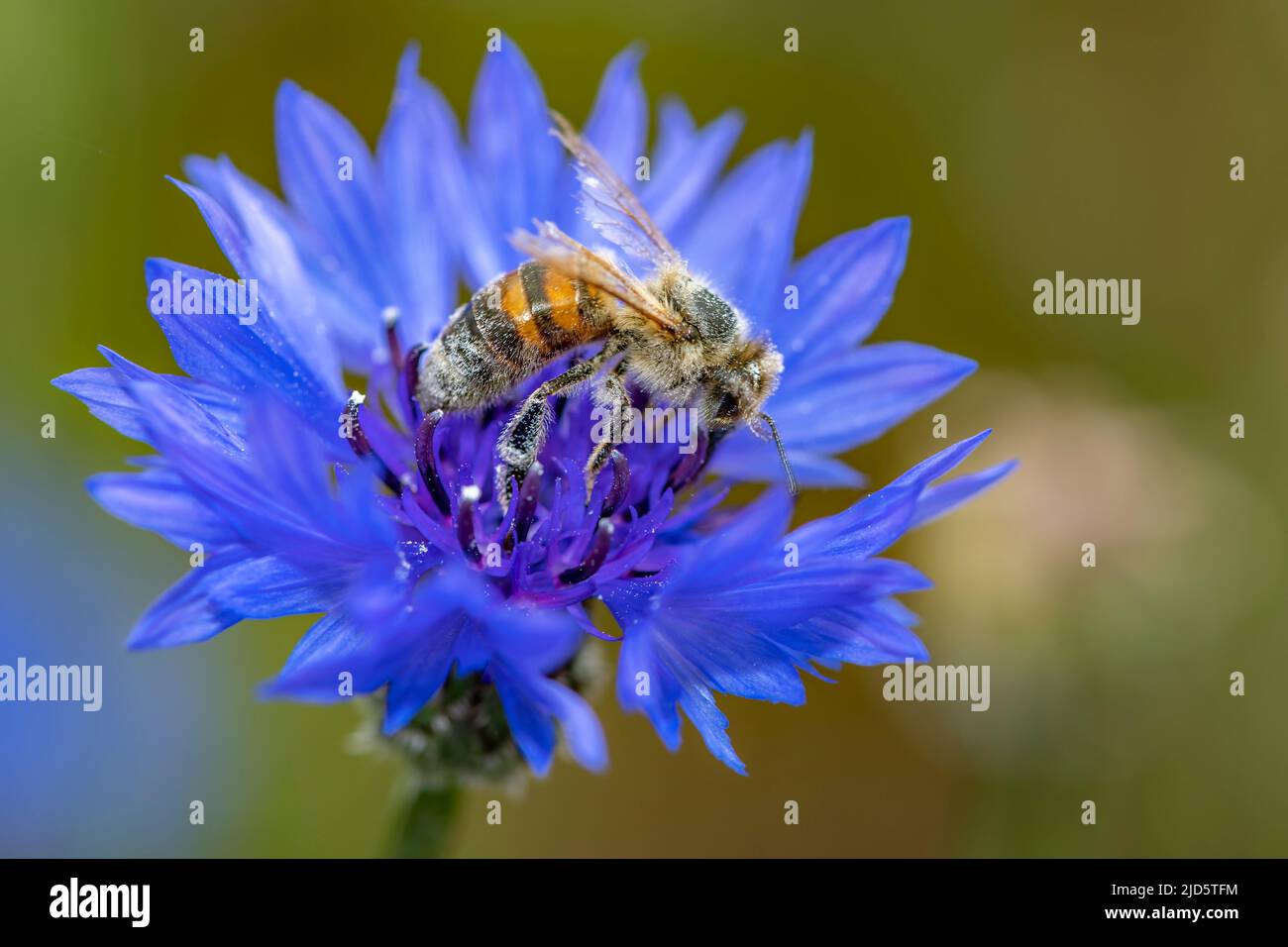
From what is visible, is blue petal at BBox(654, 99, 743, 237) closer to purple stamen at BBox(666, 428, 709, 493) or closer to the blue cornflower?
the blue cornflower

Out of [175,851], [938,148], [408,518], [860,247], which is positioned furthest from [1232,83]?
[175,851]

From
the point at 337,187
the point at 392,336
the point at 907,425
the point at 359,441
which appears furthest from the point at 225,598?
the point at 907,425

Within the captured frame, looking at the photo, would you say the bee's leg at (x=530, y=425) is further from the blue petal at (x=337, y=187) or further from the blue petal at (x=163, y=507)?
the blue petal at (x=337, y=187)

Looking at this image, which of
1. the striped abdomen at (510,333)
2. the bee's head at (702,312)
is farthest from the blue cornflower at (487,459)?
the bee's head at (702,312)

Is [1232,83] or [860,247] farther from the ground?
[1232,83]
